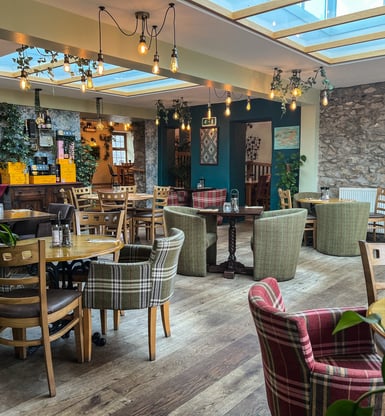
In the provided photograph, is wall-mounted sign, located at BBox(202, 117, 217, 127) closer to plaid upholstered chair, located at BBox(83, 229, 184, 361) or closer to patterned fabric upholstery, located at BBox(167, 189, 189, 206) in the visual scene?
patterned fabric upholstery, located at BBox(167, 189, 189, 206)

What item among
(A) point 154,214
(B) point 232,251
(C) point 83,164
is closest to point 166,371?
(B) point 232,251

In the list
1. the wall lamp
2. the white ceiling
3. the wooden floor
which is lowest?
the wooden floor

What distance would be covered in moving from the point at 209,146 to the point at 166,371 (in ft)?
23.9

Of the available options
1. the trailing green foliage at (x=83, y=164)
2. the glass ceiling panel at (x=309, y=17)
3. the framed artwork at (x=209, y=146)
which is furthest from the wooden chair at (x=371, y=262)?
the trailing green foliage at (x=83, y=164)

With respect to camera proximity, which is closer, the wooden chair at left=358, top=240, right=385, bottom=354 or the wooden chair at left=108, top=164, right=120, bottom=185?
the wooden chair at left=358, top=240, right=385, bottom=354

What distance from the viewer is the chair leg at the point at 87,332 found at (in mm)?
2627

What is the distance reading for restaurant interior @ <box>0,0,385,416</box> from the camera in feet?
7.88

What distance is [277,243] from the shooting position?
14.3 ft

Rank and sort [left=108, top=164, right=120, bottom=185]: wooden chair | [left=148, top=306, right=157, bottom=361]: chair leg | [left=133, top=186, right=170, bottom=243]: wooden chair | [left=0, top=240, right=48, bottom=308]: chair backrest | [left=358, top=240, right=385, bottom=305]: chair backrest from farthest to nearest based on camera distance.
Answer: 1. [left=108, top=164, right=120, bottom=185]: wooden chair
2. [left=133, top=186, right=170, bottom=243]: wooden chair
3. [left=148, top=306, right=157, bottom=361]: chair leg
4. [left=0, top=240, right=48, bottom=308]: chair backrest
5. [left=358, top=240, right=385, bottom=305]: chair backrest

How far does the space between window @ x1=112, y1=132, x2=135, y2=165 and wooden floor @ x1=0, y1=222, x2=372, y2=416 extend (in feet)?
38.9

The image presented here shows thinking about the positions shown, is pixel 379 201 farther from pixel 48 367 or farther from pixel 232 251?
pixel 48 367

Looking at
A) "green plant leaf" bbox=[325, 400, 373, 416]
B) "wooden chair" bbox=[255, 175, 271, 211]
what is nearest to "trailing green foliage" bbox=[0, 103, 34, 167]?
"wooden chair" bbox=[255, 175, 271, 211]

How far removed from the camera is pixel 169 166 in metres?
10.4

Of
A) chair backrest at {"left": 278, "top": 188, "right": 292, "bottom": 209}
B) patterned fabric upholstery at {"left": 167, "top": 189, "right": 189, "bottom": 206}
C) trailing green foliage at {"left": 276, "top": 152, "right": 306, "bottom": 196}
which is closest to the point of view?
chair backrest at {"left": 278, "top": 188, "right": 292, "bottom": 209}
